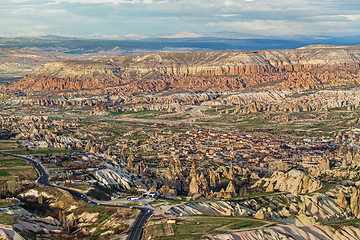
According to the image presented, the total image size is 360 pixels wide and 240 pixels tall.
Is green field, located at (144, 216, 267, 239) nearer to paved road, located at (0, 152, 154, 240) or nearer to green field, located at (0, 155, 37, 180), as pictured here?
paved road, located at (0, 152, 154, 240)

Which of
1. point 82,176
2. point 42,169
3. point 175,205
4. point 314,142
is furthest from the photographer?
point 314,142

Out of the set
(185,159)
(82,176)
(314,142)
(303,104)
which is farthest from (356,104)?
(82,176)

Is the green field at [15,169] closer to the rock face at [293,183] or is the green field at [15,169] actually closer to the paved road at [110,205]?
the paved road at [110,205]

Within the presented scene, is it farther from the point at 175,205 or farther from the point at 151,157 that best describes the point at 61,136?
the point at 175,205

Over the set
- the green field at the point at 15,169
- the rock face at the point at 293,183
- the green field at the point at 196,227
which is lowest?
the green field at the point at 15,169

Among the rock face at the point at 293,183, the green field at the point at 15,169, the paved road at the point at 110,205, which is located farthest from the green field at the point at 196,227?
the green field at the point at 15,169

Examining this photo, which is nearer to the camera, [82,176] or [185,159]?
[82,176]

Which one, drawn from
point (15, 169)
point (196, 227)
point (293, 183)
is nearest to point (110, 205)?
point (196, 227)

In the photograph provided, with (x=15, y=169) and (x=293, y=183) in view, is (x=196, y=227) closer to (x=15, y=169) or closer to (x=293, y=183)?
(x=293, y=183)
